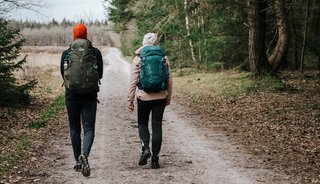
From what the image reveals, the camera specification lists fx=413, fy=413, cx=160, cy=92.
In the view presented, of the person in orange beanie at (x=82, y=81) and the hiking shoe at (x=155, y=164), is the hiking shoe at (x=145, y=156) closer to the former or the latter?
the hiking shoe at (x=155, y=164)

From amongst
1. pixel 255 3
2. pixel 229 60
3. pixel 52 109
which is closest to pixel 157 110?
pixel 52 109

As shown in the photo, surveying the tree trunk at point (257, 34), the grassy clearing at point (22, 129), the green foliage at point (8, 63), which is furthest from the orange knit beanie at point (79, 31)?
the tree trunk at point (257, 34)

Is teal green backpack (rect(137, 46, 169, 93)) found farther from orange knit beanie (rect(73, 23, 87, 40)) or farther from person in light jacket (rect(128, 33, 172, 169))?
orange knit beanie (rect(73, 23, 87, 40))

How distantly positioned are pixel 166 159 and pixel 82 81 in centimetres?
235

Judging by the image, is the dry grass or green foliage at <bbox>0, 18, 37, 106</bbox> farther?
green foliage at <bbox>0, 18, 37, 106</bbox>

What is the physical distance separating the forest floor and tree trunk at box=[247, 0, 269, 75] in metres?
1.98

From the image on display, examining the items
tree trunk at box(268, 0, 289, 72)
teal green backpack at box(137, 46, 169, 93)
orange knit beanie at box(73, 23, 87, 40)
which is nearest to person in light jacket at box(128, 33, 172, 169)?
teal green backpack at box(137, 46, 169, 93)

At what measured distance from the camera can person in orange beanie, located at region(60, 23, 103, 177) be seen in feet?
20.3

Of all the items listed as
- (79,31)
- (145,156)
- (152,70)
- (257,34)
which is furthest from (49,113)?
(257,34)

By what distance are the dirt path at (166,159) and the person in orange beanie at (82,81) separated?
597 millimetres

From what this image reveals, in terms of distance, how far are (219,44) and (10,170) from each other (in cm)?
1629

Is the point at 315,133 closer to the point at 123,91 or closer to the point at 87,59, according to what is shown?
the point at 87,59

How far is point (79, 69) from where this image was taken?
619cm

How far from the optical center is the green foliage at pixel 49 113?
11469 mm
